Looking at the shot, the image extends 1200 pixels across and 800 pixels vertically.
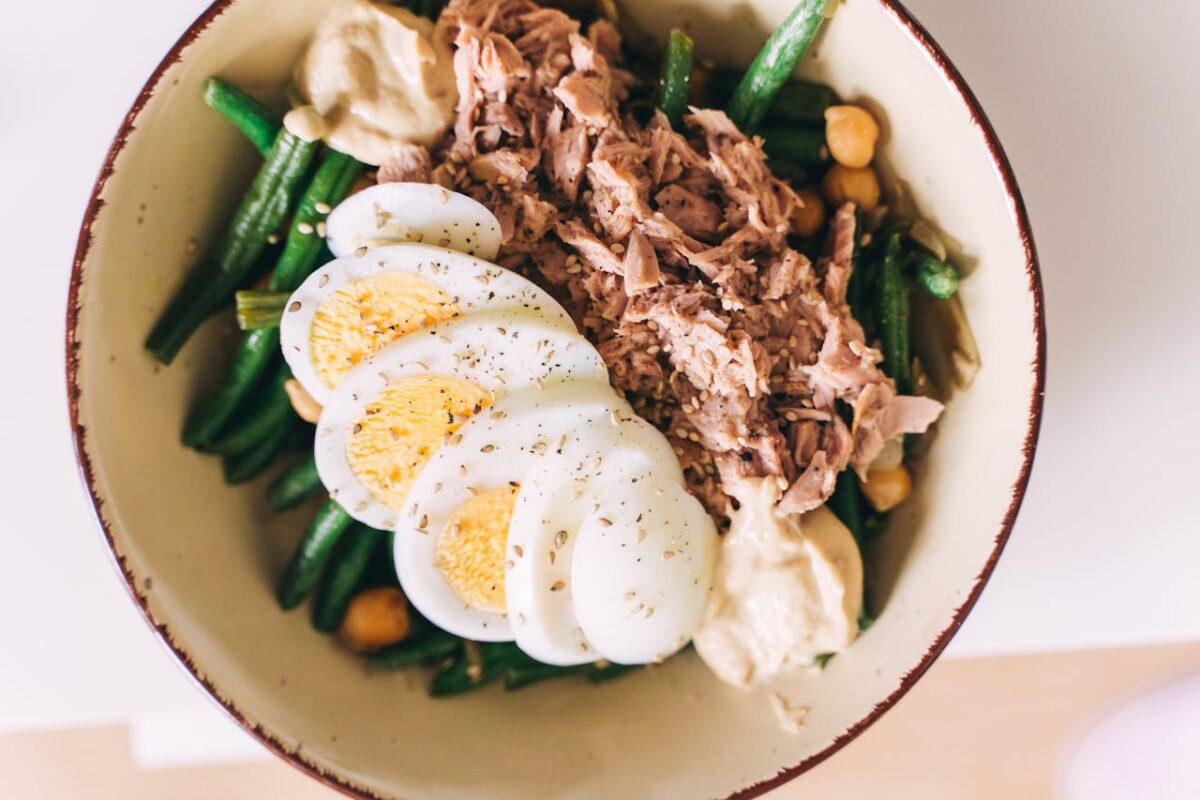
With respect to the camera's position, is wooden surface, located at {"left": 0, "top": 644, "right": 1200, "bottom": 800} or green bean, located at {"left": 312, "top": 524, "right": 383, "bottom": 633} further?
wooden surface, located at {"left": 0, "top": 644, "right": 1200, "bottom": 800}

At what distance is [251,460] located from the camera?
136 cm

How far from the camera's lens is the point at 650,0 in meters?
1.27

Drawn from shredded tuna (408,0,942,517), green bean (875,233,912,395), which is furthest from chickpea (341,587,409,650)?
→ green bean (875,233,912,395)

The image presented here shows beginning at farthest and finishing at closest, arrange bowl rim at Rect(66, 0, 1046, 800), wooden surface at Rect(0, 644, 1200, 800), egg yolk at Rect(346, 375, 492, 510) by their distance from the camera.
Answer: wooden surface at Rect(0, 644, 1200, 800), egg yolk at Rect(346, 375, 492, 510), bowl rim at Rect(66, 0, 1046, 800)

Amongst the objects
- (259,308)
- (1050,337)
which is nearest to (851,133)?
(1050,337)

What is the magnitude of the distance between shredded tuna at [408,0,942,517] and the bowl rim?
0.17 m

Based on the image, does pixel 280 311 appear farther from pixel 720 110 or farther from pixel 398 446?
pixel 720 110

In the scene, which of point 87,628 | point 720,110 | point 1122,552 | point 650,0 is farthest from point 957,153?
point 87,628

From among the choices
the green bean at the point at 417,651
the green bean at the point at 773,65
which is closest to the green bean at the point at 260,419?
the green bean at the point at 417,651

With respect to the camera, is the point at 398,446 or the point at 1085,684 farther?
the point at 1085,684

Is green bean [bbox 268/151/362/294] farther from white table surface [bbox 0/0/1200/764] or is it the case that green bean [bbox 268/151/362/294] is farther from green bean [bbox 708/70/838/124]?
green bean [bbox 708/70/838/124]

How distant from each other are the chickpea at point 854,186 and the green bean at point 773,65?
0.44ft

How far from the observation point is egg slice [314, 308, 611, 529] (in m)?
1.14

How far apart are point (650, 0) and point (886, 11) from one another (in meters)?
0.33
